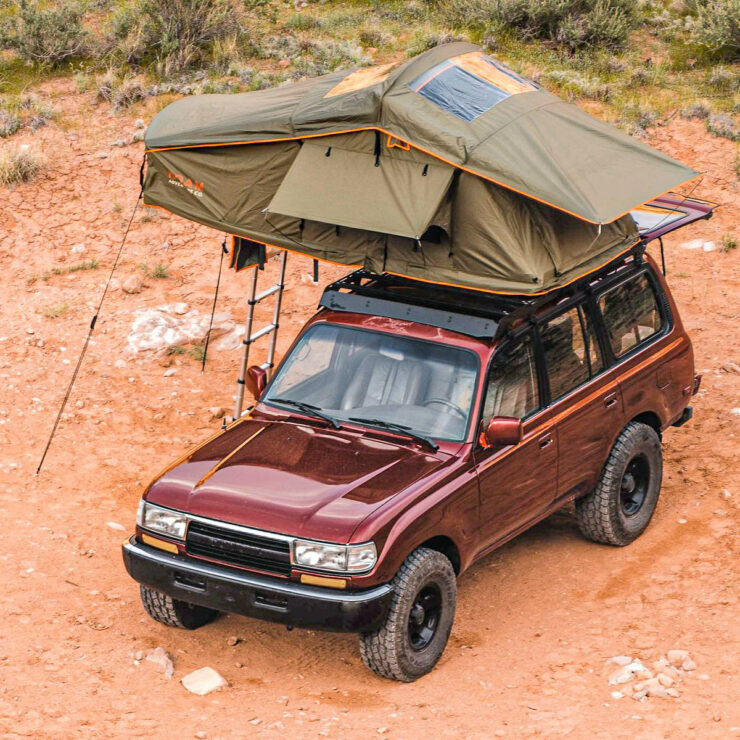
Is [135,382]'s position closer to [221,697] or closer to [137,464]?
[137,464]

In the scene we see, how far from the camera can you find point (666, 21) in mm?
16844

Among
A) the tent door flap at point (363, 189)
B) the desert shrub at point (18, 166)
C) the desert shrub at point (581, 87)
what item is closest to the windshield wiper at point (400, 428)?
the tent door flap at point (363, 189)

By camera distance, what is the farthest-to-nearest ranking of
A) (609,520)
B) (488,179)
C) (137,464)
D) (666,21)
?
(666,21) → (137,464) → (609,520) → (488,179)

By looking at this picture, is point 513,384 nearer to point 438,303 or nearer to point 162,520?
point 438,303

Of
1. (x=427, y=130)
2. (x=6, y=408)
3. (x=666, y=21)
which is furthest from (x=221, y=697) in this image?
(x=666, y=21)

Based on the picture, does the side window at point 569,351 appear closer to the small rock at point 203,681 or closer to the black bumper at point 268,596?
the black bumper at point 268,596

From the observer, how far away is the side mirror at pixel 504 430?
6.43m

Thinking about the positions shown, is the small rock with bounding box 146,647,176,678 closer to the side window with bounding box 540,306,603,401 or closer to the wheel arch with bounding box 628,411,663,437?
the side window with bounding box 540,306,603,401

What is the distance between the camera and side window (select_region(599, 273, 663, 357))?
25.9 feet

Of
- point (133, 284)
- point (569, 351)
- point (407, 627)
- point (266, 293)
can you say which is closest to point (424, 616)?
point (407, 627)

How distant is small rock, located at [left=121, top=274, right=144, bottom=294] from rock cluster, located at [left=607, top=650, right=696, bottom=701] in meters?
7.26

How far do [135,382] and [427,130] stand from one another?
15.1ft

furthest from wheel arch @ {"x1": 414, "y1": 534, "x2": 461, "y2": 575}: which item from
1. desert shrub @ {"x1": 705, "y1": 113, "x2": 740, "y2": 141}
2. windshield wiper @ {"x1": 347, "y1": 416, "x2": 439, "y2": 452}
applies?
desert shrub @ {"x1": 705, "y1": 113, "x2": 740, "y2": 141}

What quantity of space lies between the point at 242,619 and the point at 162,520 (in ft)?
3.78
